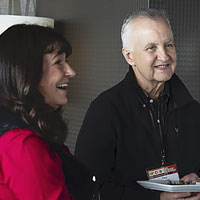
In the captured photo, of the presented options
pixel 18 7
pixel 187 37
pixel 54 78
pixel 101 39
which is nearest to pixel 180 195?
pixel 54 78

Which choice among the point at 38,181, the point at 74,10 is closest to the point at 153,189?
the point at 38,181

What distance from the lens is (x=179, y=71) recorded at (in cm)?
279

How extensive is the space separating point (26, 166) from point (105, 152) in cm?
79

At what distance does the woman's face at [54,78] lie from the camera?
1277 mm

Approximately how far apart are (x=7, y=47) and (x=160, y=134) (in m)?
0.94

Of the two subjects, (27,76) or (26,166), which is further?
(27,76)

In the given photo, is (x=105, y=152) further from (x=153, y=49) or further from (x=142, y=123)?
(x=153, y=49)

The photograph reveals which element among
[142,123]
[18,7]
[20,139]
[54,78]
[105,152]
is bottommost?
[105,152]

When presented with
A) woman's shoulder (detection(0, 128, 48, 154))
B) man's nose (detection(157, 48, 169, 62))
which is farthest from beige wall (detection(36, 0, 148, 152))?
woman's shoulder (detection(0, 128, 48, 154))

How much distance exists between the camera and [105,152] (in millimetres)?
1814

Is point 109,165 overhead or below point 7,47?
below

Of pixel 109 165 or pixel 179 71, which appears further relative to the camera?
pixel 179 71

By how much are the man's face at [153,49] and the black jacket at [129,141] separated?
0.30 ft

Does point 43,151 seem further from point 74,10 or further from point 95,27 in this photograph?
point 74,10
